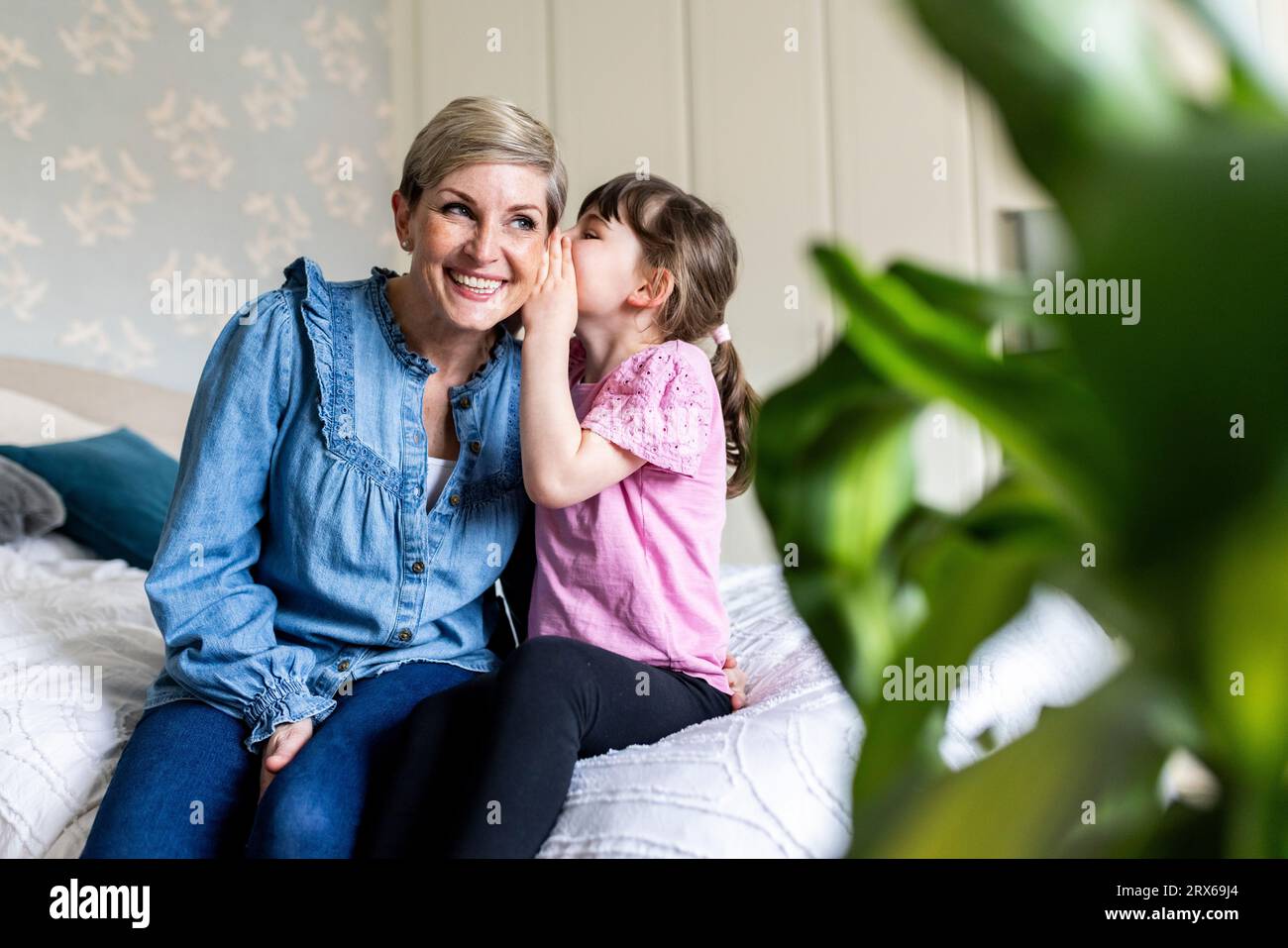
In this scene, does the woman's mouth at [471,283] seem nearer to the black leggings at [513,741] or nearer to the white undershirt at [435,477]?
the white undershirt at [435,477]

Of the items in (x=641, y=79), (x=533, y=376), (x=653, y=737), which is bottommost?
(x=653, y=737)

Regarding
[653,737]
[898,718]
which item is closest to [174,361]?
[653,737]

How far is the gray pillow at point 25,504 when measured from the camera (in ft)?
6.52

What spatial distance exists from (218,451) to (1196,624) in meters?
1.08

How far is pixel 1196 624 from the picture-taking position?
22cm

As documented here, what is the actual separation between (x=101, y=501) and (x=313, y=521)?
3.85ft

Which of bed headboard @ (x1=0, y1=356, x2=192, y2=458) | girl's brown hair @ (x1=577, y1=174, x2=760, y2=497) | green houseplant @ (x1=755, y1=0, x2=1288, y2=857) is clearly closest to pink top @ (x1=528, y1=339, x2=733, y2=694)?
girl's brown hair @ (x1=577, y1=174, x2=760, y2=497)

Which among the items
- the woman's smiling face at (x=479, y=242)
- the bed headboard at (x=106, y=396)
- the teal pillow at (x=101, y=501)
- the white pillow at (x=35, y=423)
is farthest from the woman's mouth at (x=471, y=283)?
the bed headboard at (x=106, y=396)

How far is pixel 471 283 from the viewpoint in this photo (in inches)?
47.8

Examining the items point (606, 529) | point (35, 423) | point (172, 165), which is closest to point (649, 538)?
point (606, 529)

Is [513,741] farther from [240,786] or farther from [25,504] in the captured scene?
[25,504]
